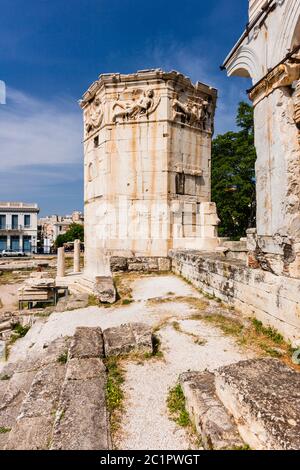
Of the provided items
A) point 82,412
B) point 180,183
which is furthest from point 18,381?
point 180,183

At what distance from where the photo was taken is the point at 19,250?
50875 millimetres

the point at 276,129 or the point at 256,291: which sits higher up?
the point at 276,129

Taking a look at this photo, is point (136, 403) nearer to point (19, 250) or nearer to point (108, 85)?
point (108, 85)

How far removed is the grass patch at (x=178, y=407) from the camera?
2.36 m

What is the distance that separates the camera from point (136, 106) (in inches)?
371

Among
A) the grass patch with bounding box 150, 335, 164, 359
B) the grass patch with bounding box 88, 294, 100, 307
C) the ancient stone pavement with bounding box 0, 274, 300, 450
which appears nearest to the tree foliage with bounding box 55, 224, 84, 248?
the grass patch with bounding box 88, 294, 100, 307

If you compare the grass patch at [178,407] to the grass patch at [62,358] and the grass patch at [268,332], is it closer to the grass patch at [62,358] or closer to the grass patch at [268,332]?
the grass patch at [62,358]

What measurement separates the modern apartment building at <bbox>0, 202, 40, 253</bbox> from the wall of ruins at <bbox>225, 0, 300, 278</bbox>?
50573mm

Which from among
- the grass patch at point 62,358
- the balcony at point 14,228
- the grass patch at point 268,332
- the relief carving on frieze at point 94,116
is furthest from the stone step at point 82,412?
the balcony at point 14,228

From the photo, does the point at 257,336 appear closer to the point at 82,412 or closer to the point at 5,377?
the point at 82,412

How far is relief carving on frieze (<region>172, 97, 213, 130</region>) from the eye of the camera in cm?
964

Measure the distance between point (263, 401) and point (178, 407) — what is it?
815 millimetres

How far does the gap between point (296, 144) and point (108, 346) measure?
344 cm
